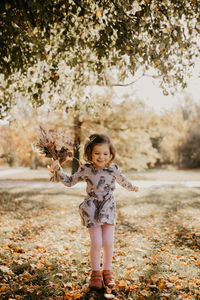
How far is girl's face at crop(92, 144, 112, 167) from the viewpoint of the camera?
332 centimetres

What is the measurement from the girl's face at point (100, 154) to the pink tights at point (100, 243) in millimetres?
692

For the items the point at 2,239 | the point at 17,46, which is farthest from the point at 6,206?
the point at 17,46

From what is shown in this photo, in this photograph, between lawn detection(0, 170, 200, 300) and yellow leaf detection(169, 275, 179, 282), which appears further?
yellow leaf detection(169, 275, 179, 282)

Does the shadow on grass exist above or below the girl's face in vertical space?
below

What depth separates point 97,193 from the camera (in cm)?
325

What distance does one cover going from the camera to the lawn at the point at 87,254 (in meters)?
3.17

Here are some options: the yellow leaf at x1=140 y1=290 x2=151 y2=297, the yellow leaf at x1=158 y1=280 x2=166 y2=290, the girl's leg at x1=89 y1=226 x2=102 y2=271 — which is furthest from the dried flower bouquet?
the yellow leaf at x1=158 y1=280 x2=166 y2=290

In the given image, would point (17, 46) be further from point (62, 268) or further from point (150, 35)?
point (62, 268)

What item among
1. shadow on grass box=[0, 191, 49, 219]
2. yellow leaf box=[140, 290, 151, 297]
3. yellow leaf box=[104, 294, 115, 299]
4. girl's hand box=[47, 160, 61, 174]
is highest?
girl's hand box=[47, 160, 61, 174]

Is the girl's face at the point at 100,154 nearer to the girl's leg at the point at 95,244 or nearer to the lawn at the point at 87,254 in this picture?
the girl's leg at the point at 95,244

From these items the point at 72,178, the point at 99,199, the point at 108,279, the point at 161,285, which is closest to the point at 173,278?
the point at 161,285

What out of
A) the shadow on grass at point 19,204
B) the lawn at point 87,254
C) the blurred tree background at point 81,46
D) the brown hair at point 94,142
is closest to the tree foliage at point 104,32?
the blurred tree background at point 81,46

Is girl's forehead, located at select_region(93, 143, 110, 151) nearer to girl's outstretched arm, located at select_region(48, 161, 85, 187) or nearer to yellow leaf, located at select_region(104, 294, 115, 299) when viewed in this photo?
girl's outstretched arm, located at select_region(48, 161, 85, 187)

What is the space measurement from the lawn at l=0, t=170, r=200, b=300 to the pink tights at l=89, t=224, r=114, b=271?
11.2 inches
